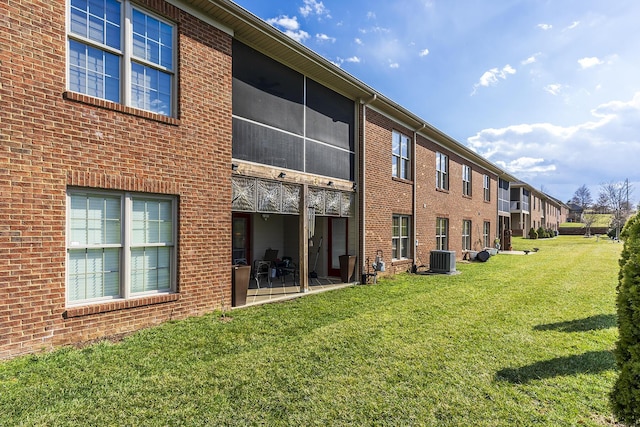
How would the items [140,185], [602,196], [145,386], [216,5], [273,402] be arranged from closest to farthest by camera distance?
[273,402] < [145,386] < [140,185] < [216,5] < [602,196]

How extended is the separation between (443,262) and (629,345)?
11334 mm

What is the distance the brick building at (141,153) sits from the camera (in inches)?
188

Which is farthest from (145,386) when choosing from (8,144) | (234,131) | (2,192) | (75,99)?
(234,131)

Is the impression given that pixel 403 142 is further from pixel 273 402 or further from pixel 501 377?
pixel 273 402

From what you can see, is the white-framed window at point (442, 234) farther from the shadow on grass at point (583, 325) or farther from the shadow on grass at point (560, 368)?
the shadow on grass at point (560, 368)

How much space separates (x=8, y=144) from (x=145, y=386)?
3800mm

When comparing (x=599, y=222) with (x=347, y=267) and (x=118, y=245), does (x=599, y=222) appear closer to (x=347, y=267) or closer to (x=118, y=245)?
(x=347, y=267)

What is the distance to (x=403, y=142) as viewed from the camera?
14125mm

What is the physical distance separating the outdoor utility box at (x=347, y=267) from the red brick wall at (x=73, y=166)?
5.12 m

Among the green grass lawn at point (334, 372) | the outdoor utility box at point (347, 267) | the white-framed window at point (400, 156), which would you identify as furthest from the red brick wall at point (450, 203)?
the green grass lawn at point (334, 372)

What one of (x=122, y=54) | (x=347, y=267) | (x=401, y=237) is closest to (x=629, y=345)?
(x=122, y=54)

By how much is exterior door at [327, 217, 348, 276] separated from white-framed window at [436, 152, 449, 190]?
737 centimetres

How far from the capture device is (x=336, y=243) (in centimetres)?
1211

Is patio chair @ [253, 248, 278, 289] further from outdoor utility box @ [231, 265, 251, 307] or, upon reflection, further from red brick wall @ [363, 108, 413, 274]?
outdoor utility box @ [231, 265, 251, 307]
